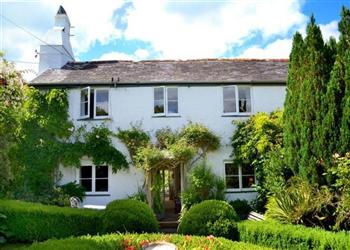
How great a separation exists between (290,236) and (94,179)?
11.1 metres

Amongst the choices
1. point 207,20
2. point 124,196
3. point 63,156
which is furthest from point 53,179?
point 207,20

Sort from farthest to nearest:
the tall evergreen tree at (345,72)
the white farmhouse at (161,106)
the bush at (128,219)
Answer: the white farmhouse at (161,106) → the bush at (128,219) → the tall evergreen tree at (345,72)

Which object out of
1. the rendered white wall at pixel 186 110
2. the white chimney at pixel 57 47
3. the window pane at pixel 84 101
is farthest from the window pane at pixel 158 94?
the white chimney at pixel 57 47

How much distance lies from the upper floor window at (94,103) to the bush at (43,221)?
696 centimetres

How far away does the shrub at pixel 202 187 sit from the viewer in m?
16.4

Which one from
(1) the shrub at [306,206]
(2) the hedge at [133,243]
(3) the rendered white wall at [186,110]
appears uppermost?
(3) the rendered white wall at [186,110]

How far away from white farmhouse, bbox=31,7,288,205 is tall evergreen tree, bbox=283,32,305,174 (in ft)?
18.0

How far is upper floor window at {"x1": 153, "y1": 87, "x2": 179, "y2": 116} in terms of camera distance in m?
18.5

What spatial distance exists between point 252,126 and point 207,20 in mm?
7651

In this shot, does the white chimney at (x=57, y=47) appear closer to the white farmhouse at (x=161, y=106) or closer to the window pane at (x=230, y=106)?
the white farmhouse at (x=161, y=106)

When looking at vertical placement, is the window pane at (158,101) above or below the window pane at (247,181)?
above

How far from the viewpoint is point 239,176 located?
1830 centimetres

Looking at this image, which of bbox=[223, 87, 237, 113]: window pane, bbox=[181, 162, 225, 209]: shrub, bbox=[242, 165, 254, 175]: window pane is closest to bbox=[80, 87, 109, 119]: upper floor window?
bbox=[181, 162, 225, 209]: shrub

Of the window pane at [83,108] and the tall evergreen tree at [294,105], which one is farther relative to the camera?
the window pane at [83,108]
